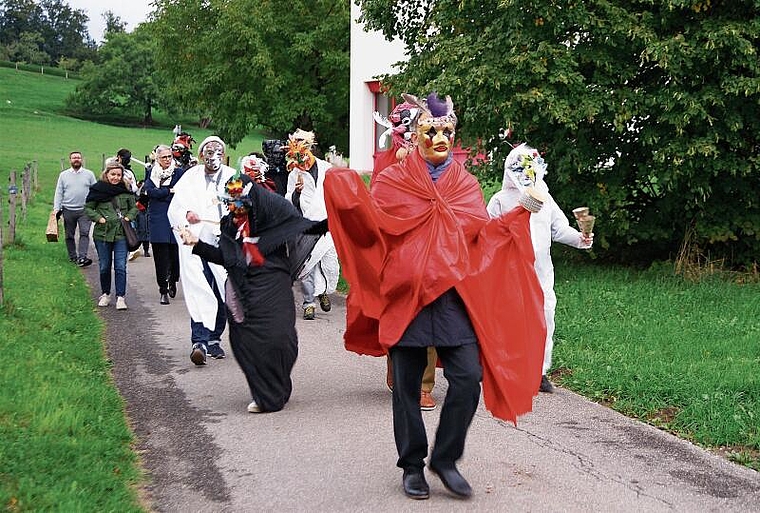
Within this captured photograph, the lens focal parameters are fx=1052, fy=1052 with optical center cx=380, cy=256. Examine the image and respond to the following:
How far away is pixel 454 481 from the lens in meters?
5.63

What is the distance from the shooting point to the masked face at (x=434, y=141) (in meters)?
5.87

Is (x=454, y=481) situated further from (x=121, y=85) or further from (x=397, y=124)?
(x=121, y=85)

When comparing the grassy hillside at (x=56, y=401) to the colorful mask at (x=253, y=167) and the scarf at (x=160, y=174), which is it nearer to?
the scarf at (x=160, y=174)

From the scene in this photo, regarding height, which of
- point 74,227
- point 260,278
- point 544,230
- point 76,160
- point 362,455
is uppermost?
point 544,230

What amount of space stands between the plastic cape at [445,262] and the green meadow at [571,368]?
1.69 metres

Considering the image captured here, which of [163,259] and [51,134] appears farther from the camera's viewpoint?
[51,134]

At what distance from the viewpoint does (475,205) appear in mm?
5891

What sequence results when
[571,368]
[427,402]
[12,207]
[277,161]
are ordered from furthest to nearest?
[12,207], [277,161], [571,368], [427,402]

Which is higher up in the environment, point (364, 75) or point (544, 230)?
point (364, 75)

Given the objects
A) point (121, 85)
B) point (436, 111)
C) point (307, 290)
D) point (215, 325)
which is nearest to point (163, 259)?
point (307, 290)

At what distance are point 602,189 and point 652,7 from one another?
2376 millimetres

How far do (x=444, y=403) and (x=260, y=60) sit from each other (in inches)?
1011

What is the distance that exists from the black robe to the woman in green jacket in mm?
5092

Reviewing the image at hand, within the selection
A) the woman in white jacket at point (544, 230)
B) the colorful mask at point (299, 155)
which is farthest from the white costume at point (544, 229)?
the colorful mask at point (299, 155)
